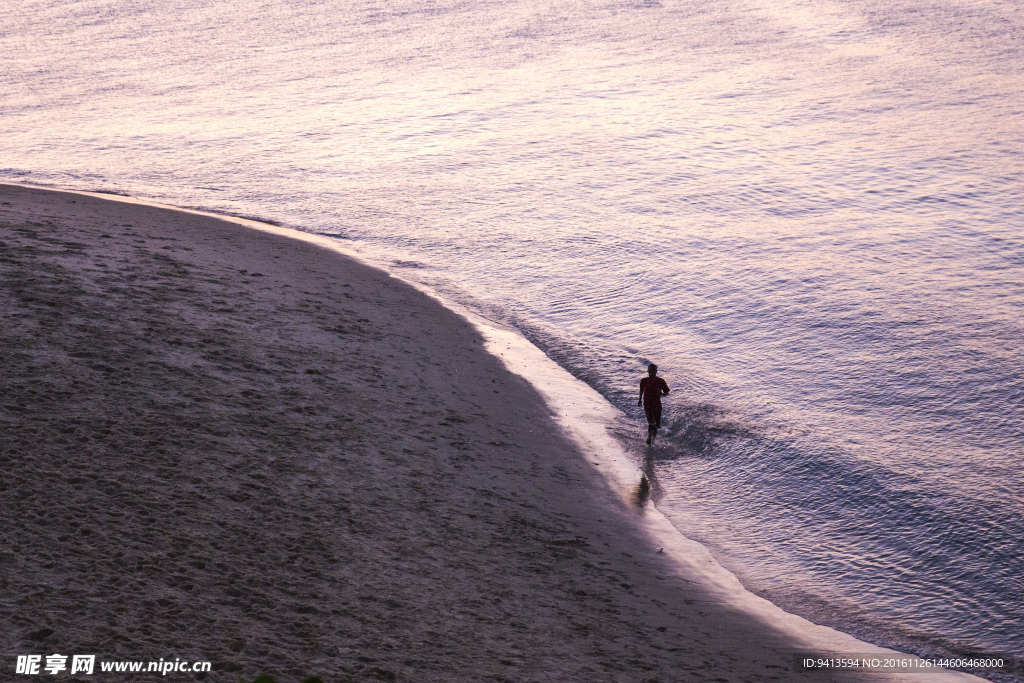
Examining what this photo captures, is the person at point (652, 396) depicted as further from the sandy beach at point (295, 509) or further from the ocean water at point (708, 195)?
the sandy beach at point (295, 509)

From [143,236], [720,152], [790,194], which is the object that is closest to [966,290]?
[790,194]

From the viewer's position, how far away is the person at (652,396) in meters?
14.6

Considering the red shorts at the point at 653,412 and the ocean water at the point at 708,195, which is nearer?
the ocean water at the point at 708,195

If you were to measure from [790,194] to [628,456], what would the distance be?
1912 centimetres

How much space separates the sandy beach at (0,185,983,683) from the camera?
8500mm

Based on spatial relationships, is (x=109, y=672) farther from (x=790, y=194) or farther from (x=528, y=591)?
(x=790, y=194)

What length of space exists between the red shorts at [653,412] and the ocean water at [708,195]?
47cm

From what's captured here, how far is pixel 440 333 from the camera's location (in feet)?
58.6

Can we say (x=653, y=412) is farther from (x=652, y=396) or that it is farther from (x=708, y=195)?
(x=708, y=195)

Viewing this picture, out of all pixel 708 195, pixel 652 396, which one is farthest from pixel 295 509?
pixel 708 195

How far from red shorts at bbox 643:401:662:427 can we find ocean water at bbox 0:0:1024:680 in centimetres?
47

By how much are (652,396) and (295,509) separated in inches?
243

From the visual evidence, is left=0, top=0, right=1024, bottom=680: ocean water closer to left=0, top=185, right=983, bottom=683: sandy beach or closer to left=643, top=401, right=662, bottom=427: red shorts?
left=643, top=401, right=662, bottom=427: red shorts

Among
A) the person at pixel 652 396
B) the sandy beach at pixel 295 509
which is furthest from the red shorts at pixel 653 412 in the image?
the sandy beach at pixel 295 509
